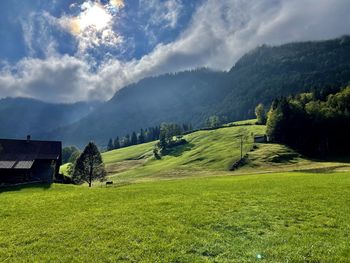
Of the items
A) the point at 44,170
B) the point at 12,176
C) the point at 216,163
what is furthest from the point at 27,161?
the point at 216,163

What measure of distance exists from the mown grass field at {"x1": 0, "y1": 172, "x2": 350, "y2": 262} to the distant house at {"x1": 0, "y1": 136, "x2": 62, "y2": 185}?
42.2m

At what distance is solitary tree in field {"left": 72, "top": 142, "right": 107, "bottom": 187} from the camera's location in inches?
3925

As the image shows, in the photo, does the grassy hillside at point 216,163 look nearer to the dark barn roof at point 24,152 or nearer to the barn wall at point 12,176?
the dark barn roof at point 24,152

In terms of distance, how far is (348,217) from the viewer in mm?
22344

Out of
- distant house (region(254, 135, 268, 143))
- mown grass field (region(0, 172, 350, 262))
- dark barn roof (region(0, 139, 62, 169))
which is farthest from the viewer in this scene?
distant house (region(254, 135, 268, 143))

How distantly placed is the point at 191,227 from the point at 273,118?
15442 cm

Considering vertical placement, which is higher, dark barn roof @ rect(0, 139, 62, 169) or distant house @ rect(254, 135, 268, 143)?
distant house @ rect(254, 135, 268, 143)

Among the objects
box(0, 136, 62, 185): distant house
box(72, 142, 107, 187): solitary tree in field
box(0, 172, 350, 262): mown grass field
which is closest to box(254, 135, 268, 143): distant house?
box(72, 142, 107, 187): solitary tree in field

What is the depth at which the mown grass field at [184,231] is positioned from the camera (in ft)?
53.1

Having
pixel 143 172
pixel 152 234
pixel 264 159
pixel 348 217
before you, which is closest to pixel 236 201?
pixel 348 217

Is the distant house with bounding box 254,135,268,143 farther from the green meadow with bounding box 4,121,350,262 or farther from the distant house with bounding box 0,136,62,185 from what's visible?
the green meadow with bounding box 4,121,350,262

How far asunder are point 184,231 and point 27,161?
61.9 metres

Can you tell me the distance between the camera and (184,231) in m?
20.2

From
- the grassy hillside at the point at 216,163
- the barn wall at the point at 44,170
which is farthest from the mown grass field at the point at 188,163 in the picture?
the barn wall at the point at 44,170
